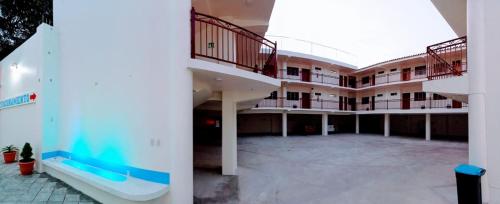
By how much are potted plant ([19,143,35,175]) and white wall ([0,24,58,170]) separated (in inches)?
6.8

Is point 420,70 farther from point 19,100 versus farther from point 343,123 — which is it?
point 19,100

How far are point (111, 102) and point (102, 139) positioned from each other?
2.81ft

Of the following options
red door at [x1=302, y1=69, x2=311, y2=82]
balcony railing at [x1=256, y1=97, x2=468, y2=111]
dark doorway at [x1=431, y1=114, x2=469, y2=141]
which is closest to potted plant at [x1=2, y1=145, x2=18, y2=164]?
balcony railing at [x1=256, y1=97, x2=468, y2=111]

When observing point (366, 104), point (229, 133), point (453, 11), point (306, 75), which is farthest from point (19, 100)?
point (366, 104)

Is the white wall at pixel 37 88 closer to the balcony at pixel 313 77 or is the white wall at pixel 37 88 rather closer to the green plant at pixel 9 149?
the green plant at pixel 9 149

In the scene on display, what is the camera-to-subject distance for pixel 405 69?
22.6m

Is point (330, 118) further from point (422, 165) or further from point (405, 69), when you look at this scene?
point (422, 165)

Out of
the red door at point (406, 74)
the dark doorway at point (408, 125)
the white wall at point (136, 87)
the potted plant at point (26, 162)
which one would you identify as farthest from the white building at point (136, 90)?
the dark doorway at point (408, 125)

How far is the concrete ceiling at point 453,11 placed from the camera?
6.93 m

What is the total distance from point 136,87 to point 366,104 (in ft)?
85.8

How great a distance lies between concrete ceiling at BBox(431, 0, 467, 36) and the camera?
6.93 m

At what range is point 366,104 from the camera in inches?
1014

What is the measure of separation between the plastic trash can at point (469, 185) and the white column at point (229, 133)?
558 centimetres

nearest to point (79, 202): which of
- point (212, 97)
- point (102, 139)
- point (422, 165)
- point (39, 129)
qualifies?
point (102, 139)
